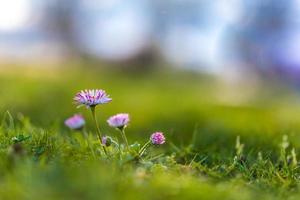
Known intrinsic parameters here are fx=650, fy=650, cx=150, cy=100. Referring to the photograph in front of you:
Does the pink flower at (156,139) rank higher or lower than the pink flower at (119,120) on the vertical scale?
lower

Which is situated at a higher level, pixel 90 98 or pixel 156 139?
pixel 90 98

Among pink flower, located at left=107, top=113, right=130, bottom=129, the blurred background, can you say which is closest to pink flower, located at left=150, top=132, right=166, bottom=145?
pink flower, located at left=107, top=113, right=130, bottom=129

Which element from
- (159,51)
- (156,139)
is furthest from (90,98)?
(159,51)

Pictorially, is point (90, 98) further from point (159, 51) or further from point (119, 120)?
point (159, 51)

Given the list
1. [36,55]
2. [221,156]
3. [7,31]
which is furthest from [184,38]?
[221,156]

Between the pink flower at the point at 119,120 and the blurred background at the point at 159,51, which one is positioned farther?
the blurred background at the point at 159,51

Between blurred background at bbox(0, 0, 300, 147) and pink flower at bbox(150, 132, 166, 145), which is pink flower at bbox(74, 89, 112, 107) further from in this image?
blurred background at bbox(0, 0, 300, 147)

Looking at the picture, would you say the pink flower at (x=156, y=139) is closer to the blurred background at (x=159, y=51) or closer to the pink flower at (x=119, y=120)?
the pink flower at (x=119, y=120)

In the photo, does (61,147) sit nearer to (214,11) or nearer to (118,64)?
(214,11)

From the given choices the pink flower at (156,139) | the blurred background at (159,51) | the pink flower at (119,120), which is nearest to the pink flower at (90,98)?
the pink flower at (119,120)
